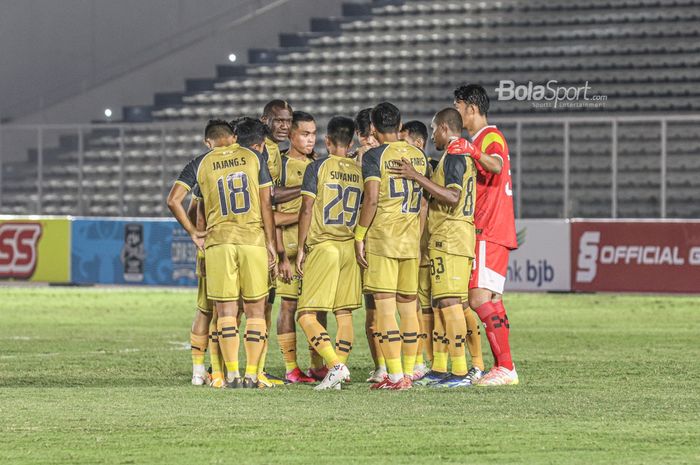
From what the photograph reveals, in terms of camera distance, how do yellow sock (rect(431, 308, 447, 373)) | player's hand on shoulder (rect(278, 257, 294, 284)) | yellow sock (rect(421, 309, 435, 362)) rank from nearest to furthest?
player's hand on shoulder (rect(278, 257, 294, 284)) → yellow sock (rect(431, 308, 447, 373)) → yellow sock (rect(421, 309, 435, 362))

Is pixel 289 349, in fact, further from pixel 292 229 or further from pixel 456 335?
pixel 456 335

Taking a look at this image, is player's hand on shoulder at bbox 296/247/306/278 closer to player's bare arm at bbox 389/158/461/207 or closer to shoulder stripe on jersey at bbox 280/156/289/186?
player's bare arm at bbox 389/158/461/207

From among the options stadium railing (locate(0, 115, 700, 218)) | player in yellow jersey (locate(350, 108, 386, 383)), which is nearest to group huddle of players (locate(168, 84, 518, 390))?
player in yellow jersey (locate(350, 108, 386, 383))

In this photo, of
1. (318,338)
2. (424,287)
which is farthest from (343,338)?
(424,287)

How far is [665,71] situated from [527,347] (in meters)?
15.4

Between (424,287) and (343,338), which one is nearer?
(343,338)

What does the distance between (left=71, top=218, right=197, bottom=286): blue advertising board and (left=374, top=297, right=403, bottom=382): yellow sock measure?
48.6ft

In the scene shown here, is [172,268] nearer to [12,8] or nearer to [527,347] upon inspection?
[12,8]

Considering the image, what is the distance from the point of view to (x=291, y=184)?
37.2 ft

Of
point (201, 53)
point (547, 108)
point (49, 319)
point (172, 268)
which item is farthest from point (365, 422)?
point (201, 53)

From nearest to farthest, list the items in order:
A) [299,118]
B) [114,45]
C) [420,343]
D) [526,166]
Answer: [299,118]
[420,343]
[526,166]
[114,45]

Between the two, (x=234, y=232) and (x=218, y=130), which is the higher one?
(x=218, y=130)

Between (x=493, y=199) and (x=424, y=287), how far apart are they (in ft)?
3.64

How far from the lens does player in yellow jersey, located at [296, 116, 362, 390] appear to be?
1034cm
